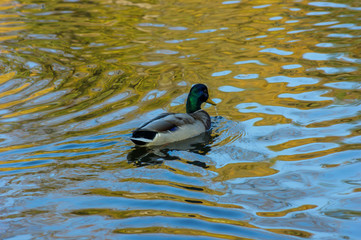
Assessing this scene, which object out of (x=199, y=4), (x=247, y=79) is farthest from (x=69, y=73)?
(x=199, y=4)

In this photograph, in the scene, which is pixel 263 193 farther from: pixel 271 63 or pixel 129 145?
pixel 271 63

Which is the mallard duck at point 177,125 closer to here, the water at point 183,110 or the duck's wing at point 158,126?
the duck's wing at point 158,126

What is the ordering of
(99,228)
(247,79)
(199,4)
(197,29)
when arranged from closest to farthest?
(99,228) → (247,79) → (197,29) → (199,4)

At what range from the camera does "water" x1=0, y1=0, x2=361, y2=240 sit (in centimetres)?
473

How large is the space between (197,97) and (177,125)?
97 centimetres

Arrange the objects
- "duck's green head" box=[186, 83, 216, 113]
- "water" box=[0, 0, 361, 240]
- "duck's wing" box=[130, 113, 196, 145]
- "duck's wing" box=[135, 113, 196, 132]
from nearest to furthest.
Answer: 1. "water" box=[0, 0, 361, 240]
2. "duck's wing" box=[130, 113, 196, 145]
3. "duck's wing" box=[135, 113, 196, 132]
4. "duck's green head" box=[186, 83, 216, 113]

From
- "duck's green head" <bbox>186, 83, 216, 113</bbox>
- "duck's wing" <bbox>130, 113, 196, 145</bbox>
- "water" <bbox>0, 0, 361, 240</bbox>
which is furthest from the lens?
"duck's green head" <bbox>186, 83, 216, 113</bbox>

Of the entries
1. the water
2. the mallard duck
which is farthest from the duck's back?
the water

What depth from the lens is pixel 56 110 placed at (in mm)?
8070

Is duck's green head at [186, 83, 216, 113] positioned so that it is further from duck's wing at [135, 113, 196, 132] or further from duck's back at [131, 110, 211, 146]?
duck's wing at [135, 113, 196, 132]

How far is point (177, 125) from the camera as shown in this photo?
22.5ft

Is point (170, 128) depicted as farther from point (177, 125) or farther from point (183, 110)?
point (183, 110)

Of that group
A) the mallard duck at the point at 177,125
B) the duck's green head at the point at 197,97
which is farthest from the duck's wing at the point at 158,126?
the duck's green head at the point at 197,97

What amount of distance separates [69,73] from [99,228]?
578 cm
